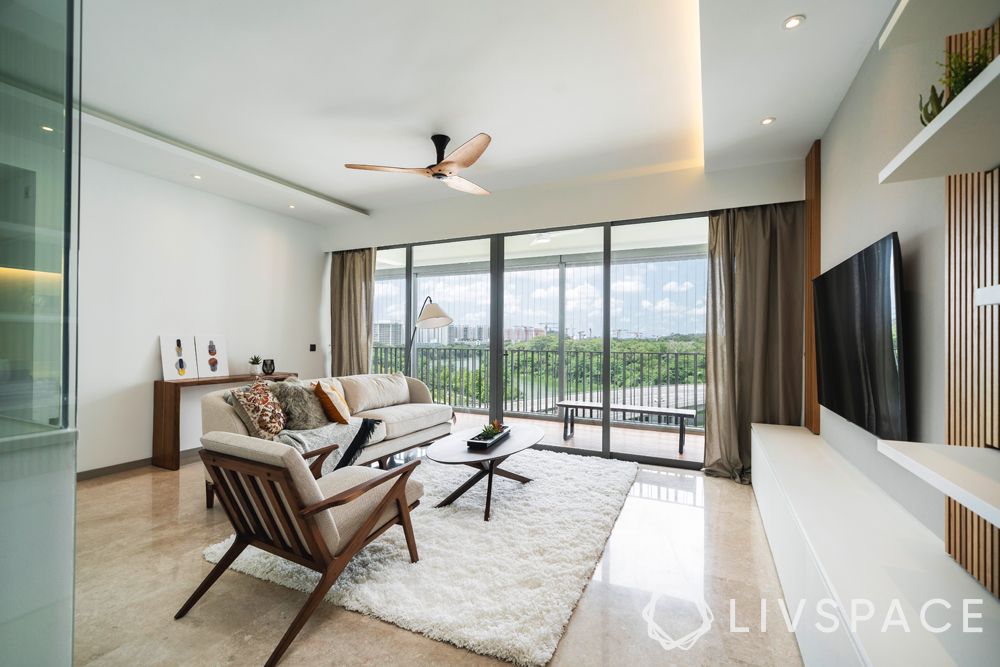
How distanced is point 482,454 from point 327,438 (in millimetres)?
1228

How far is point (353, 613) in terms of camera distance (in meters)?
1.91

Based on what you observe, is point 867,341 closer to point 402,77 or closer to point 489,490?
point 489,490

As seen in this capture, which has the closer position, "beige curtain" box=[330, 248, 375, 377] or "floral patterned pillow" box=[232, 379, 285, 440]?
"floral patterned pillow" box=[232, 379, 285, 440]

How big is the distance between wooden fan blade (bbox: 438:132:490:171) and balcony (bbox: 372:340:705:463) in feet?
7.44

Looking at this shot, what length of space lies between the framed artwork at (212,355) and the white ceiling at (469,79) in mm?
1615

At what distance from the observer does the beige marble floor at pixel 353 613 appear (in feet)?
5.46

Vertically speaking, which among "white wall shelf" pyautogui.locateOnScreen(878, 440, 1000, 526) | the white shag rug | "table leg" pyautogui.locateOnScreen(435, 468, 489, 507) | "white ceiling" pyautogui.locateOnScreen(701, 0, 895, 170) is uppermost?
"white ceiling" pyautogui.locateOnScreen(701, 0, 895, 170)

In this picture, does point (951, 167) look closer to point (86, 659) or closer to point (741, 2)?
point (741, 2)

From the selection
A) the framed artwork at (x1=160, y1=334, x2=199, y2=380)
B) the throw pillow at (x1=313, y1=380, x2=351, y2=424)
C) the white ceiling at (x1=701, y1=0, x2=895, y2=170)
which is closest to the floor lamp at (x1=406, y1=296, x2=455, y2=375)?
the throw pillow at (x1=313, y1=380, x2=351, y2=424)

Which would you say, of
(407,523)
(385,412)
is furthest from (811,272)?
(385,412)

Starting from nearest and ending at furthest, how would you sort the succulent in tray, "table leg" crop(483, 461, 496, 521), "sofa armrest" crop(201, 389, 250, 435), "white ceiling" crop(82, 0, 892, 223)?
"white ceiling" crop(82, 0, 892, 223)
"table leg" crop(483, 461, 496, 521)
"sofa armrest" crop(201, 389, 250, 435)
the succulent in tray

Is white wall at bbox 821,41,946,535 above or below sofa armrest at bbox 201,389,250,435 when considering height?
above

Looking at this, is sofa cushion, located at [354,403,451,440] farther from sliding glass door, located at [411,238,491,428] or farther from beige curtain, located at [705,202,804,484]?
beige curtain, located at [705,202,804,484]

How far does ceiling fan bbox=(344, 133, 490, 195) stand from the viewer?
9.62 feet
